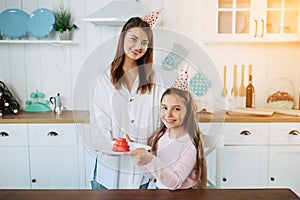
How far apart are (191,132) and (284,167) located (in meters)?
1.43

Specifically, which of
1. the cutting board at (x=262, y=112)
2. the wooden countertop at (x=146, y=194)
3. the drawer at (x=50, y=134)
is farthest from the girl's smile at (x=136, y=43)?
the cutting board at (x=262, y=112)

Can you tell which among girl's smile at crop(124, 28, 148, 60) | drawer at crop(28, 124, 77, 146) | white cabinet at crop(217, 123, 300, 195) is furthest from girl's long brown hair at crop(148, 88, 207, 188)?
drawer at crop(28, 124, 77, 146)

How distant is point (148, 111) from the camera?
1062 millimetres

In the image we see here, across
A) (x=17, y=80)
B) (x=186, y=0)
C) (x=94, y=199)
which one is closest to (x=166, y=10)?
(x=186, y=0)

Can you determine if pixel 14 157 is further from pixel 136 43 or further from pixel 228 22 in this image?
pixel 228 22

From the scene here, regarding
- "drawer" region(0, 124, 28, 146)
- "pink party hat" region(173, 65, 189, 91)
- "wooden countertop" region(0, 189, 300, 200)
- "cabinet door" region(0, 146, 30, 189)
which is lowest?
"cabinet door" region(0, 146, 30, 189)

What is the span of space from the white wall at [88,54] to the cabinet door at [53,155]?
1.49 feet

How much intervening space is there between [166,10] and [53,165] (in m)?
1.44

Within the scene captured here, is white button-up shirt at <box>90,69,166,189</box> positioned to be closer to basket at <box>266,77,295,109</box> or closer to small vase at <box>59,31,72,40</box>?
small vase at <box>59,31,72,40</box>

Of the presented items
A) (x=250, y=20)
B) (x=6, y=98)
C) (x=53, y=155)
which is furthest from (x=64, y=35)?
(x=250, y=20)

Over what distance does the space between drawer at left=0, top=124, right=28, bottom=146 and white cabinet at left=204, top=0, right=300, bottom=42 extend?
1.51 meters

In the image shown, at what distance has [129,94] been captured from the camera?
1.06 metres

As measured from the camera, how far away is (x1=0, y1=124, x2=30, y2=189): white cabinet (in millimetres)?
2148

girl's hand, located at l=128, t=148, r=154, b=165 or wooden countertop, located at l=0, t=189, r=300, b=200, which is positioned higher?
girl's hand, located at l=128, t=148, r=154, b=165
